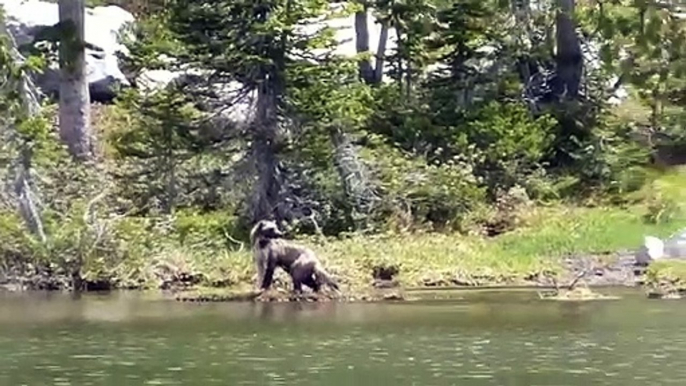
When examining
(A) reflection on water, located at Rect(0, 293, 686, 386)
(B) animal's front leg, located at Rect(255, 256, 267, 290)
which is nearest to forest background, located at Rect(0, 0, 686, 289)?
(B) animal's front leg, located at Rect(255, 256, 267, 290)

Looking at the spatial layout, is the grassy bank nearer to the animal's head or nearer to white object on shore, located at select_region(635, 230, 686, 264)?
white object on shore, located at select_region(635, 230, 686, 264)

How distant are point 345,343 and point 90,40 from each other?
24.2 metres

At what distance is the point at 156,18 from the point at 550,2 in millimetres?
8837

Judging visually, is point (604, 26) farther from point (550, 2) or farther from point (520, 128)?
point (550, 2)

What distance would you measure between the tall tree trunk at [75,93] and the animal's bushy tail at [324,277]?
10699mm

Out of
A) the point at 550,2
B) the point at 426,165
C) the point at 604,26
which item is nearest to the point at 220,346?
the point at 604,26

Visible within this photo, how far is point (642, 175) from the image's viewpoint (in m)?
31.0

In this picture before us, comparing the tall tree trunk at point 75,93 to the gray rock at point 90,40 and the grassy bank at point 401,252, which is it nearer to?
the gray rock at point 90,40

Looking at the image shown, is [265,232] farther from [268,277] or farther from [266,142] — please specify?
[266,142]

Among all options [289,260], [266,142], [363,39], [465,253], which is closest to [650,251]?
[465,253]

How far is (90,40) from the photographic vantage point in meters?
45.1

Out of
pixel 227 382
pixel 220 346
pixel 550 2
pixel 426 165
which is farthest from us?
pixel 550 2

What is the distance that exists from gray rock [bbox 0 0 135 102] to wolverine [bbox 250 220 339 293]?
584 inches

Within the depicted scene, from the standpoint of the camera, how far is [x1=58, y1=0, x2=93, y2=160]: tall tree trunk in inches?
1473
